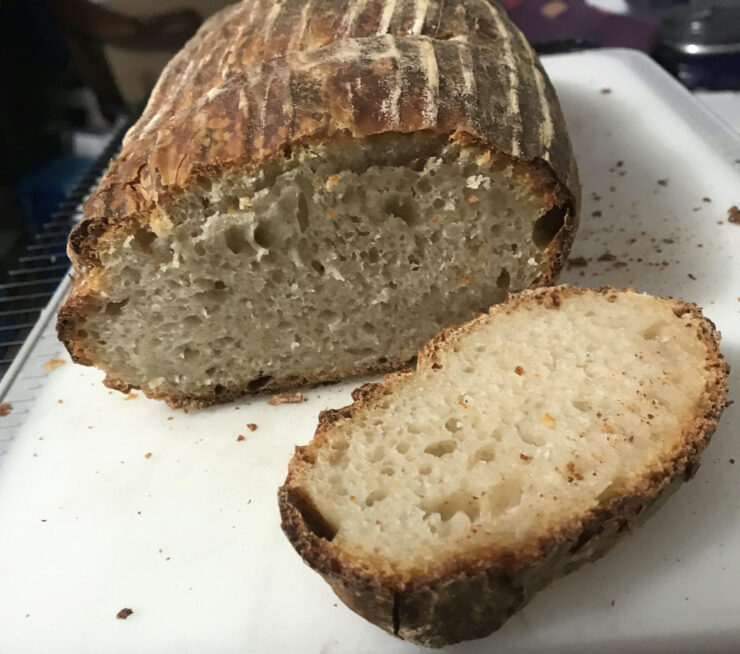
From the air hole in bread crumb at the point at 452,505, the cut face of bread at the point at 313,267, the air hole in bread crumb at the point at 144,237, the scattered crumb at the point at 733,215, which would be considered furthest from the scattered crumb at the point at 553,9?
the air hole in bread crumb at the point at 452,505

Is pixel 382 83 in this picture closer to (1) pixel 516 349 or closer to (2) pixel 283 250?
(2) pixel 283 250

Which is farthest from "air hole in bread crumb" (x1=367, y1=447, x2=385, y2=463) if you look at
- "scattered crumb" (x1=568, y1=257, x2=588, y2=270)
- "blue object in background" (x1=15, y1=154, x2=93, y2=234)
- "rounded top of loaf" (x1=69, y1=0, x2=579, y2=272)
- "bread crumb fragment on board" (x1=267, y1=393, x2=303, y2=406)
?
"blue object in background" (x1=15, y1=154, x2=93, y2=234)

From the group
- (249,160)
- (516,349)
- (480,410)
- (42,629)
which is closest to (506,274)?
(516,349)

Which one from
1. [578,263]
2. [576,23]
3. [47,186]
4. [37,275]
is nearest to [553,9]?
[576,23]

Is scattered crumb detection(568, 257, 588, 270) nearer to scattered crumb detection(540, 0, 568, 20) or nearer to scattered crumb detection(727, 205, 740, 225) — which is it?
scattered crumb detection(727, 205, 740, 225)

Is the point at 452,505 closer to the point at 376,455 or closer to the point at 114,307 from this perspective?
the point at 376,455
